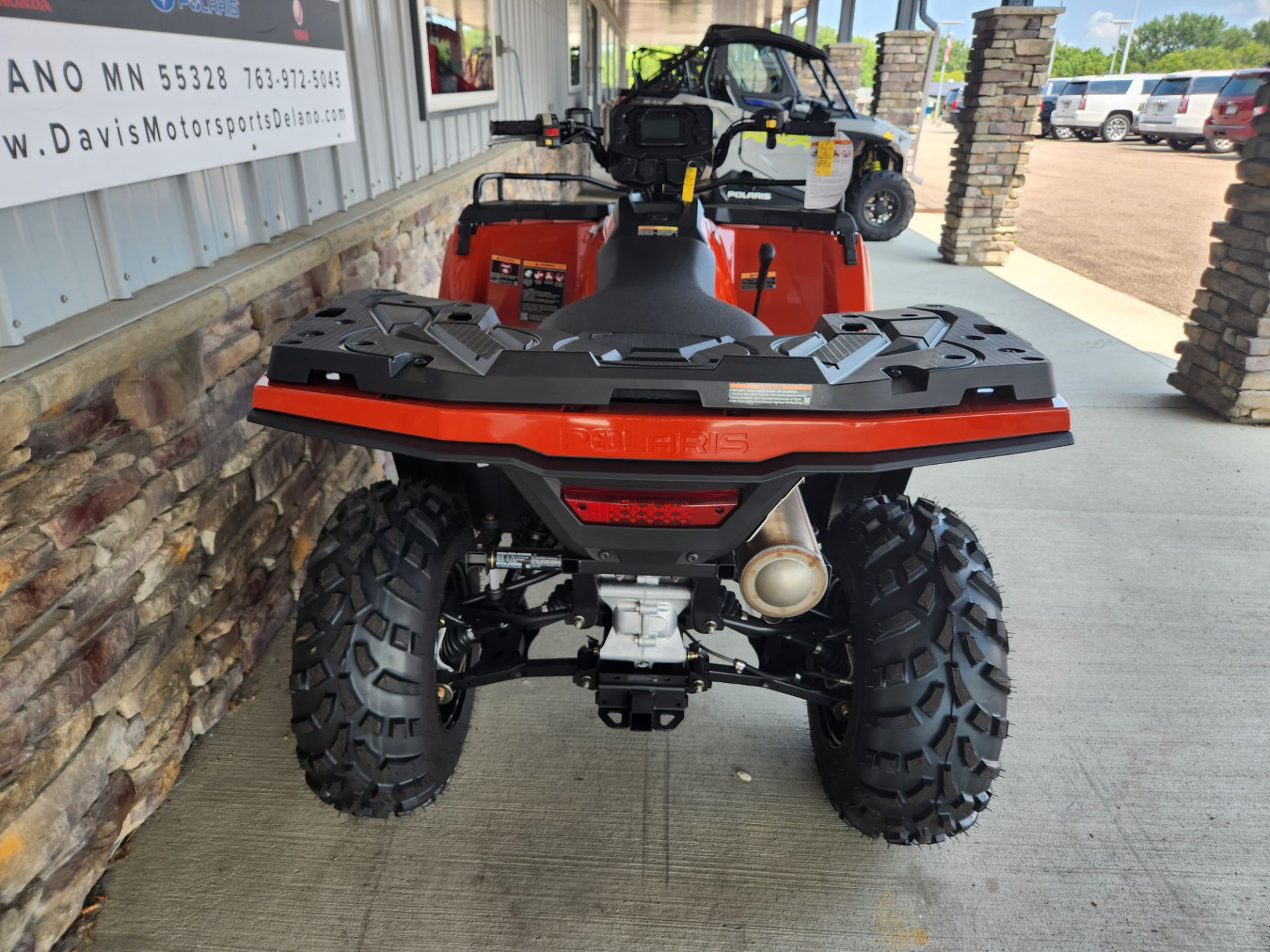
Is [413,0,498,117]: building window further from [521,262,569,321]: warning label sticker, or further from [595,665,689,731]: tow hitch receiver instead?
[595,665,689,731]: tow hitch receiver

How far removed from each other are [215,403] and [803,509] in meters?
1.57

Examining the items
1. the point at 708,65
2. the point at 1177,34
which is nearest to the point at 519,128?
the point at 708,65

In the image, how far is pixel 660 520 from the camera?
1585 millimetres

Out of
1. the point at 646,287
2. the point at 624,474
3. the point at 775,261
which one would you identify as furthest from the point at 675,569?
the point at 775,261

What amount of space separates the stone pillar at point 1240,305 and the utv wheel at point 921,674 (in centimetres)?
349

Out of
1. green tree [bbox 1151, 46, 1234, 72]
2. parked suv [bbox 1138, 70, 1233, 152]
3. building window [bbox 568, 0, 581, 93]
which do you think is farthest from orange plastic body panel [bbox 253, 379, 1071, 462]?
green tree [bbox 1151, 46, 1234, 72]

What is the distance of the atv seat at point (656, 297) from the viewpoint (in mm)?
1762

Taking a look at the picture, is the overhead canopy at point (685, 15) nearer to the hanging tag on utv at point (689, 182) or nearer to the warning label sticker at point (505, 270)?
the warning label sticker at point (505, 270)

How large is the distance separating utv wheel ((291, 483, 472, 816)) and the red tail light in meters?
0.43

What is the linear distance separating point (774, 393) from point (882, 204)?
8585 millimetres

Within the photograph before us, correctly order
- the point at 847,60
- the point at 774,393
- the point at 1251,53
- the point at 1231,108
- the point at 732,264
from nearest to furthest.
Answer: the point at 774,393 → the point at 732,264 → the point at 847,60 → the point at 1231,108 → the point at 1251,53

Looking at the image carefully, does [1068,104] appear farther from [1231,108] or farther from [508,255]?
[508,255]

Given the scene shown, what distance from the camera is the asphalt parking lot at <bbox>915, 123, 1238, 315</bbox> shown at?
8.69 m

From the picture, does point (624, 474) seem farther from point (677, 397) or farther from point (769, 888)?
point (769, 888)
